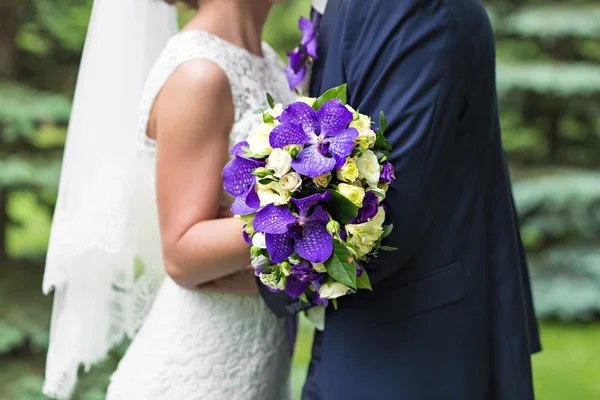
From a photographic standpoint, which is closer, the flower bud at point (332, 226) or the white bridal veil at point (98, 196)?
the flower bud at point (332, 226)

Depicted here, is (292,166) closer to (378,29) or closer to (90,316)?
(378,29)

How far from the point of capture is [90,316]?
236cm

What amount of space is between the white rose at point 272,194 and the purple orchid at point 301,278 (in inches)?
5.5

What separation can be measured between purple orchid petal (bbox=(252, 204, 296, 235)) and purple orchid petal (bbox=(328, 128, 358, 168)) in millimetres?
136

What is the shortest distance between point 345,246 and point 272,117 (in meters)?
0.30

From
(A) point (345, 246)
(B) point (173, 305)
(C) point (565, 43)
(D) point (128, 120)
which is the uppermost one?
(A) point (345, 246)

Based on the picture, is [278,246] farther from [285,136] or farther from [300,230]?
[285,136]

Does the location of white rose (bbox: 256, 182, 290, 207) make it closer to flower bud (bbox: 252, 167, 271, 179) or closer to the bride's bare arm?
flower bud (bbox: 252, 167, 271, 179)

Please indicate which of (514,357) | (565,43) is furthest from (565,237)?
(514,357)

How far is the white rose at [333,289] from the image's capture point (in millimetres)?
1474

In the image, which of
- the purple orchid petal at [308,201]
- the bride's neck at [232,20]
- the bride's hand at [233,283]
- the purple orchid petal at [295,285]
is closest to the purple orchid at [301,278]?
the purple orchid petal at [295,285]

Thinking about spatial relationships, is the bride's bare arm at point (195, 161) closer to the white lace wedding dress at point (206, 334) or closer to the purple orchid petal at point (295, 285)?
the white lace wedding dress at point (206, 334)

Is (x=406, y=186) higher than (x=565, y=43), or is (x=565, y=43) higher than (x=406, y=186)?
(x=406, y=186)

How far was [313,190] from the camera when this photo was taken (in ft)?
4.65
